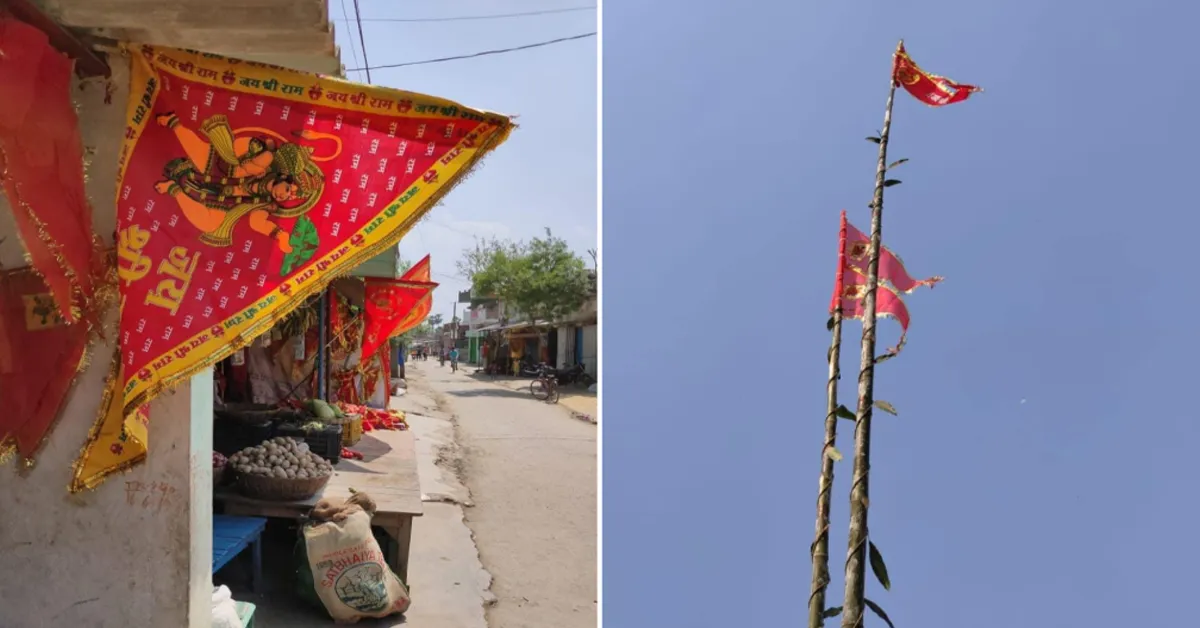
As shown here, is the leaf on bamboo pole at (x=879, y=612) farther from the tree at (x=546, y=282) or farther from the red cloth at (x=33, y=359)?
the tree at (x=546, y=282)

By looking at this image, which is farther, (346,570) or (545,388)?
(545,388)

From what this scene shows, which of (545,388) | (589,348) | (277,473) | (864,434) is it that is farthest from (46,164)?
(589,348)

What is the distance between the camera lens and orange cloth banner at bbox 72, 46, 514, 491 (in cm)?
256

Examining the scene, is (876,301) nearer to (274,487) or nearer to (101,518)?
(101,518)

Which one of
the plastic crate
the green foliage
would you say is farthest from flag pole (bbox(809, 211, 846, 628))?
the plastic crate

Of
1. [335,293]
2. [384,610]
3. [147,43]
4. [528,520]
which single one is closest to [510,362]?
[335,293]

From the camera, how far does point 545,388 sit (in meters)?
26.6

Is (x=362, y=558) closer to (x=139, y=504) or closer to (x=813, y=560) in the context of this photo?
(x=139, y=504)

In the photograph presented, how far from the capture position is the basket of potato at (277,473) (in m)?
5.79

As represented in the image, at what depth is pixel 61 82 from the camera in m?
2.68

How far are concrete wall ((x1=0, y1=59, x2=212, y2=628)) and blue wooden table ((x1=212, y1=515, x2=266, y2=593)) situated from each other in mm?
1389

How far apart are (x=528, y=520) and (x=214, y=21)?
24.4ft

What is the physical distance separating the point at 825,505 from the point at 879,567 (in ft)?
1.53

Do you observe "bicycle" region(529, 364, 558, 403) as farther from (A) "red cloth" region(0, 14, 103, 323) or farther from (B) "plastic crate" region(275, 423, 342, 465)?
(A) "red cloth" region(0, 14, 103, 323)
